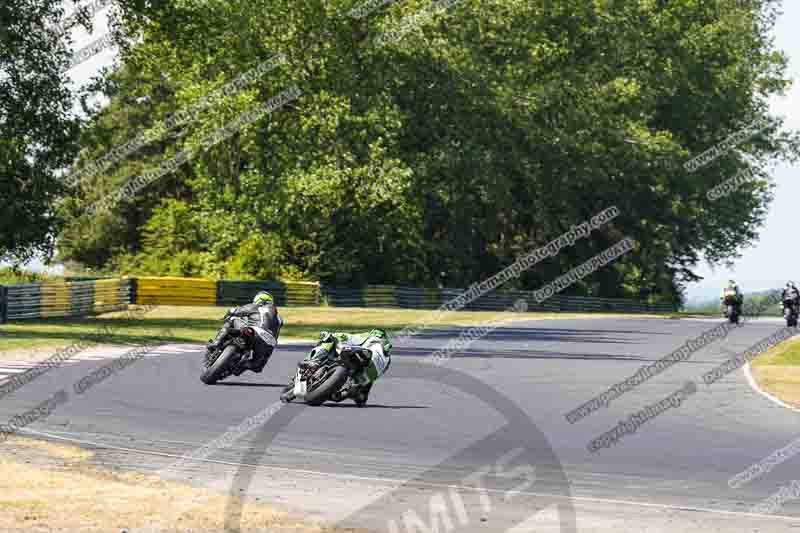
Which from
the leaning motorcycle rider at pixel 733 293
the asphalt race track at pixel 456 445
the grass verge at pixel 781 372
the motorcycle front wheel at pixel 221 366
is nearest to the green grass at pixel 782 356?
the grass verge at pixel 781 372

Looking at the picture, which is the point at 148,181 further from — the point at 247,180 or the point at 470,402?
the point at 470,402

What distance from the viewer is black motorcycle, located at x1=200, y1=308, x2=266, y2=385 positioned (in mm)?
20484

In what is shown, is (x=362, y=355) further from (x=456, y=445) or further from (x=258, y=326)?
(x=258, y=326)

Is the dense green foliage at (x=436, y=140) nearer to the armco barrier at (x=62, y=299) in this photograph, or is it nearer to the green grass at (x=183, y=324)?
the armco barrier at (x=62, y=299)

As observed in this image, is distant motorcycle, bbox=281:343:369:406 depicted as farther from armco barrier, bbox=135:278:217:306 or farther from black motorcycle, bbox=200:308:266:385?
armco barrier, bbox=135:278:217:306

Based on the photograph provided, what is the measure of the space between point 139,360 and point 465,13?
44552mm

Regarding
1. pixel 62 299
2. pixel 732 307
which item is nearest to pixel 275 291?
pixel 62 299

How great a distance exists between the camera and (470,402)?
19766mm

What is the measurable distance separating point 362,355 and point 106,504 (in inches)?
297

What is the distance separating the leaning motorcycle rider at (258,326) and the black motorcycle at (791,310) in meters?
32.7

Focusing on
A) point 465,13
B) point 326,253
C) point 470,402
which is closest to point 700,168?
point 465,13

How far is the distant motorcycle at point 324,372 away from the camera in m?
17.1

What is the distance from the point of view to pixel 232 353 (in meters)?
20.8

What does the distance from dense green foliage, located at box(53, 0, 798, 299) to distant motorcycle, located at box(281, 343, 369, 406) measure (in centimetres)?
2585
